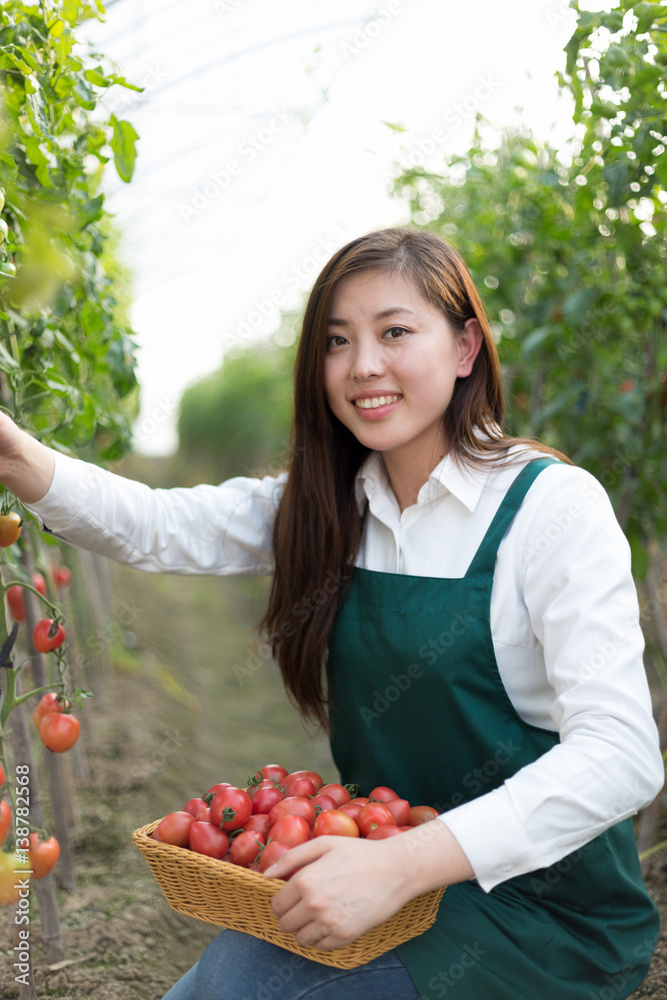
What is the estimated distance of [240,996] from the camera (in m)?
1.13

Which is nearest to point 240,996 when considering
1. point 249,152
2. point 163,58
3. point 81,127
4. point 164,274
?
point 81,127

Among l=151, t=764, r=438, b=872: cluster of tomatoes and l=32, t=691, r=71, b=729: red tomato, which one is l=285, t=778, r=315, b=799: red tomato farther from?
l=32, t=691, r=71, b=729: red tomato

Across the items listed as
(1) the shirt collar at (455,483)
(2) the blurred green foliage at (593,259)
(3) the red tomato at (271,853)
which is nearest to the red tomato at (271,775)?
(3) the red tomato at (271,853)

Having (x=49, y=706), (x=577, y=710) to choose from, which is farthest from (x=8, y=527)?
(x=577, y=710)

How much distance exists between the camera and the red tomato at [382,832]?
1067mm

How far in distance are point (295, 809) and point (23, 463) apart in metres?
0.65

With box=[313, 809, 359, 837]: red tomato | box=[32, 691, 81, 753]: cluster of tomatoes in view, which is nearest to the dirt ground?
box=[32, 691, 81, 753]: cluster of tomatoes

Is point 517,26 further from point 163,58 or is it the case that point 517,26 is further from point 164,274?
point 164,274

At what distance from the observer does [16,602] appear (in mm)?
1621

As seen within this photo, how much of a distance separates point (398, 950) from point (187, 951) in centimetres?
106

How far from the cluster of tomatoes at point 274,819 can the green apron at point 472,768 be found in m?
0.15

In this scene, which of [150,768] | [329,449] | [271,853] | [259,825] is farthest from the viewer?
[150,768]

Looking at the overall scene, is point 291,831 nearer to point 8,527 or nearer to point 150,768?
point 8,527

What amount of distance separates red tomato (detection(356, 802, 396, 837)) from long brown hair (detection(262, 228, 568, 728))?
41 cm
